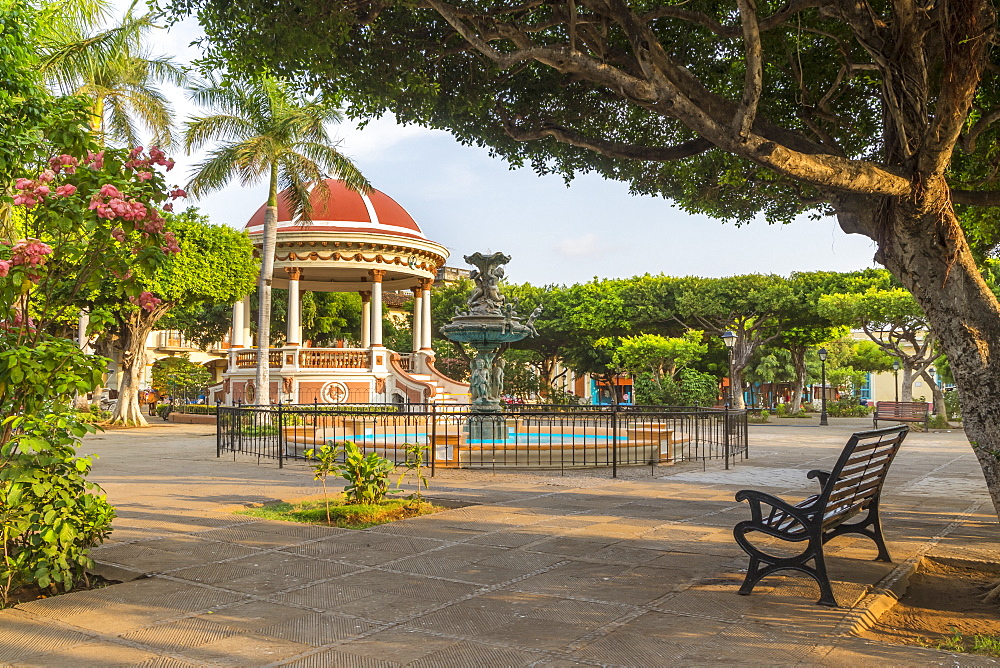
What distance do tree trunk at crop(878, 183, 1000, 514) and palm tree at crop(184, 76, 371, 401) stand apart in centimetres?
1935

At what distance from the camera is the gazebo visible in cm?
3083

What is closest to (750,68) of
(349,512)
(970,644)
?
(970,644)

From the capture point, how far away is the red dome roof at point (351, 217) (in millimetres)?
31438

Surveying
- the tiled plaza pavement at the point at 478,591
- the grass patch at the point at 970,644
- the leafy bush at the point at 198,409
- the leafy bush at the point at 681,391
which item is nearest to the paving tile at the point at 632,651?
the tiled plaza pavement at the point at 478,591

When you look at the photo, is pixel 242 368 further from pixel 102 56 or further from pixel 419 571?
pixel 419 571

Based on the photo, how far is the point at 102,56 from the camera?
21484mm

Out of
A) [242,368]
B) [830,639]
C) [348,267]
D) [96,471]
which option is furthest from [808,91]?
[242,368]

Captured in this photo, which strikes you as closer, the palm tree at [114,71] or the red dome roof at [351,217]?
the palm tree at [114,71]

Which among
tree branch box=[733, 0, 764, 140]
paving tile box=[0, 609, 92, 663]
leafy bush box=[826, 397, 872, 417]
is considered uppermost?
tree branch box=[733, 0, 764, 140]

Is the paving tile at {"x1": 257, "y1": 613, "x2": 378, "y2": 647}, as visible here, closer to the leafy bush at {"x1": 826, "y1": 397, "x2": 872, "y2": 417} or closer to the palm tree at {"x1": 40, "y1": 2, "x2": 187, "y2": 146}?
the palm tree at {"x1": 40, "y1": 2, "x2": 187, "y2": 146}

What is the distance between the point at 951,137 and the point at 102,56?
22149 mm

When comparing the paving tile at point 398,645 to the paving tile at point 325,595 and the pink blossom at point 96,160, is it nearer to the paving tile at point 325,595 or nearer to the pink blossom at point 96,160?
the paving tile at point 325,595

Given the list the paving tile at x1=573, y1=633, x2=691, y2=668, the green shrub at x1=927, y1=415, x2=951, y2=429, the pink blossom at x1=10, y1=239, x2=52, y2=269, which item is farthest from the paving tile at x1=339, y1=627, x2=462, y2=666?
the green shrub at x1=927, y1=415, x2=951, y2=429

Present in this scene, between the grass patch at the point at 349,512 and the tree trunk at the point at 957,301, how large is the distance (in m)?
4.99
